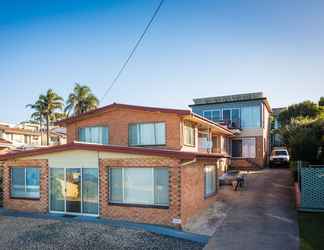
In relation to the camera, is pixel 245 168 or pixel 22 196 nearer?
pixel 22 196

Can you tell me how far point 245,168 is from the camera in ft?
98.7

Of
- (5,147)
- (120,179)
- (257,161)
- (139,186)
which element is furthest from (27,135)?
(139,186)

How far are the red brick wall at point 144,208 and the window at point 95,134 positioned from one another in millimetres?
7070

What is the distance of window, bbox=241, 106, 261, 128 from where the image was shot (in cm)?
3023

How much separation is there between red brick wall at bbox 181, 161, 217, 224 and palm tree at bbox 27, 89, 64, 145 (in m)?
41.0

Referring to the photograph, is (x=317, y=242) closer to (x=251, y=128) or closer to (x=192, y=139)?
(x=192, y=139)

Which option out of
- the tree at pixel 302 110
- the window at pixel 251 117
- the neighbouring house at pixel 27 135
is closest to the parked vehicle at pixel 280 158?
the window at pixel 251 117

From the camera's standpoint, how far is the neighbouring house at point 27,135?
1694 inches

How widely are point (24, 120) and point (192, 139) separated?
171 ft

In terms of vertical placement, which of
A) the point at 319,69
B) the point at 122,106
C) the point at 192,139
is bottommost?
the point at 192,139

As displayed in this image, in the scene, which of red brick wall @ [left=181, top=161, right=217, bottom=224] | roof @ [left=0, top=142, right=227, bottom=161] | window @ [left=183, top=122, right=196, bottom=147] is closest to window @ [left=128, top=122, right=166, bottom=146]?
window @ [left=183, top=122, right=196, bottom=147]

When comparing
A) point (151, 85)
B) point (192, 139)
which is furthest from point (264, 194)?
point (151, 85)

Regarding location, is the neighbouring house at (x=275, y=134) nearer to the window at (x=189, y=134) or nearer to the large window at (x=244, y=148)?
the large window at (x=244, y=148)

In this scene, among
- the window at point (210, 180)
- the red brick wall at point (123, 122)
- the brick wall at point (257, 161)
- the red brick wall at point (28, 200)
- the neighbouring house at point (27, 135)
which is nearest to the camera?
the red brick wall at point (28, 200)
